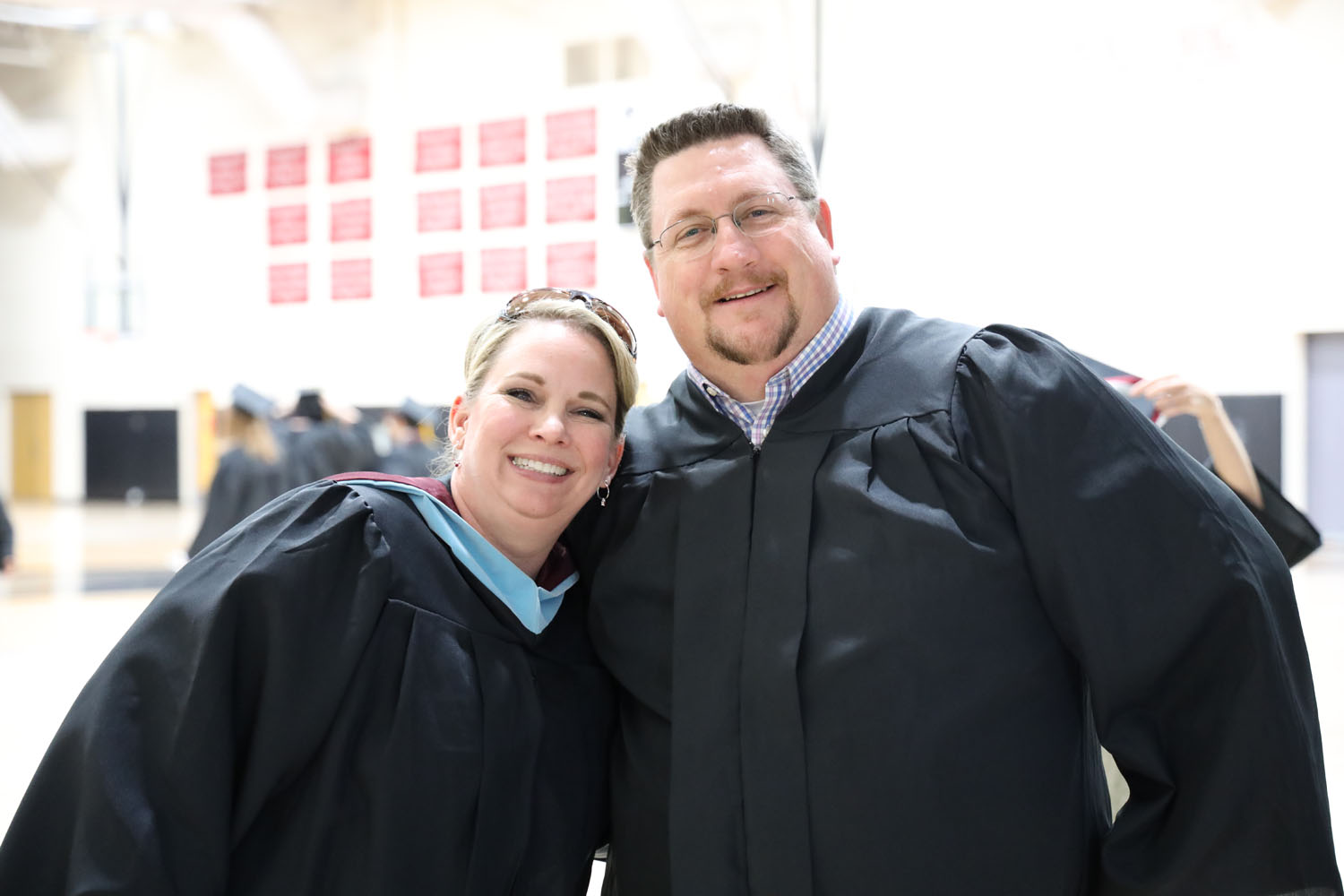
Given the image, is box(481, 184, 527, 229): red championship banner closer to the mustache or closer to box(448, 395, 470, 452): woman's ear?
box(448, 395, 470, 452): woman's ear

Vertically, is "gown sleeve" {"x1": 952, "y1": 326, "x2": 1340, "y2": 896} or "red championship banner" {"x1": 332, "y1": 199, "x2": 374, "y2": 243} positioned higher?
"red championship banner" {"x1": 332, "y1": 199, "x2": 374, "y2": 243}

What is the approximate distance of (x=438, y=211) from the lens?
54.4ft

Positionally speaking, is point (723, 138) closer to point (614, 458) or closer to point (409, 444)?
point (614, 458)

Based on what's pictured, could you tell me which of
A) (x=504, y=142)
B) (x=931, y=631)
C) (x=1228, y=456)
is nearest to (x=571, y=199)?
(x=504, y=142)

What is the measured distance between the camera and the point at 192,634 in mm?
1829

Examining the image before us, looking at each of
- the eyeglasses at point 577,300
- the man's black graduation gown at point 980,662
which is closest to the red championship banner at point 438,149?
the eyeglasses at point 577,300

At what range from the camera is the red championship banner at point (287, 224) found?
17.6 meters

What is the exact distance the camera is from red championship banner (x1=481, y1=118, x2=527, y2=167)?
52.4 feet

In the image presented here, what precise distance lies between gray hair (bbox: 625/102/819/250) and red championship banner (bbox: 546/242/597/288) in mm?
Result: 13124

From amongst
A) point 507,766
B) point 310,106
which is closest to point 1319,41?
point 507,766

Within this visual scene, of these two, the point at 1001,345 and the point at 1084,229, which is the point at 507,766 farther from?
the point at 1084,229

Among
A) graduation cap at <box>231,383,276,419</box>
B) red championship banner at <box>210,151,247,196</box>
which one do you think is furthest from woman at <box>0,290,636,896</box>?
red championship banner at <box>210,151,247,196</box>

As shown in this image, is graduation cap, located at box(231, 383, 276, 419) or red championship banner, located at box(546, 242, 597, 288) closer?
graduation cap, located at box(231, 383, 276, 419)

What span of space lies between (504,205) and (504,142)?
94 centimetres
